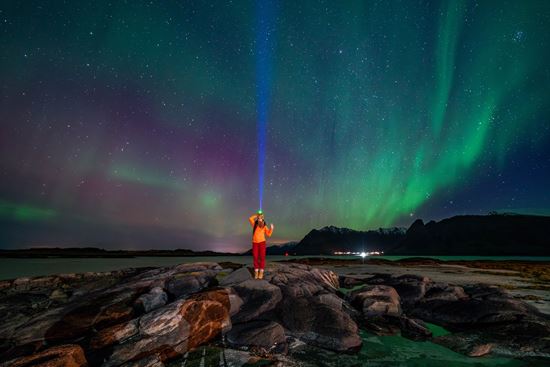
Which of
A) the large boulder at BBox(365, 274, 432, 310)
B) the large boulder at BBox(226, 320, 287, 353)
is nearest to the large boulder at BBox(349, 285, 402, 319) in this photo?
the large boulder at BBox(365, 274, 432, 310)

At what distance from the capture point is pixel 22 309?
13.2 m

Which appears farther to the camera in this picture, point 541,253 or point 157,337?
point 541,253

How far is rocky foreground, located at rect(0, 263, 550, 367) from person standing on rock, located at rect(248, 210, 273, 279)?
800mm

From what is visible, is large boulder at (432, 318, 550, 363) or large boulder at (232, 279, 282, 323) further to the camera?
large boulder at (232, 279, 282, 323)

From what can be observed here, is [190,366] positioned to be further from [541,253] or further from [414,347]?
[541,253]

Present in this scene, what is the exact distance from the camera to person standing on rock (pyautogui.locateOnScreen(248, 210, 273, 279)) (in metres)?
13.5

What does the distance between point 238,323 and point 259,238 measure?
4364mm

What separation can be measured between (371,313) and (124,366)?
31.6ft

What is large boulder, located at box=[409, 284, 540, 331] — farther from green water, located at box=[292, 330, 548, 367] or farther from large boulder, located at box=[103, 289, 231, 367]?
large boulder, located at box=[103, 289, 231, 367]

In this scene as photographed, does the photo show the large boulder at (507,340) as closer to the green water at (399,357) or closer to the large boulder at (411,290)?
the green water at (399,357)

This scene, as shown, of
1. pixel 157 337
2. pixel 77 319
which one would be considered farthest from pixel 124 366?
pixel 77 319

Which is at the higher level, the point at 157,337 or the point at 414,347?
the point at 157,337

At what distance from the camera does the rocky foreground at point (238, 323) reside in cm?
762

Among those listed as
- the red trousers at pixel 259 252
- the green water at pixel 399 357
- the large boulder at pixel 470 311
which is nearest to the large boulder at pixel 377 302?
the large boulder at pixel 470 311
